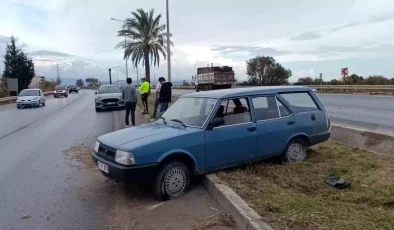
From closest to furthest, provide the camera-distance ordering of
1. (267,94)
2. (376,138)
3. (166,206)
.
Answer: (166,206) < (267,94) < (376,138)

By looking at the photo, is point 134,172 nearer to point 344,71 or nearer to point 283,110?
point 283,110

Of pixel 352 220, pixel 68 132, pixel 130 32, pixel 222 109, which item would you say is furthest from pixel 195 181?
pixel 130 32

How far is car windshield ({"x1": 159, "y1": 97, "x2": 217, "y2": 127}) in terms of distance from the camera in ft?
19.6

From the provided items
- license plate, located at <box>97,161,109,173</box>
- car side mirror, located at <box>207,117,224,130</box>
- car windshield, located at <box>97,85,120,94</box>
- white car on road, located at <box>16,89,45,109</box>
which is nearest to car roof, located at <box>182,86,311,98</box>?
car side mirror, located at <box>207,117,224,130</box>

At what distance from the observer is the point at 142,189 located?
5918 millimetres

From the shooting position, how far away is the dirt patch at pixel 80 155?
7777 mm

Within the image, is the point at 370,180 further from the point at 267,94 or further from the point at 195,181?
the point at 195,181

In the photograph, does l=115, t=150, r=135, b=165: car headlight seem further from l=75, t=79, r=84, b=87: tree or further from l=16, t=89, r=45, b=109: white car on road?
l=75, t=79, r=84, b=87: tree

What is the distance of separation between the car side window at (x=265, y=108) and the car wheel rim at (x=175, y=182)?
5.90 feet

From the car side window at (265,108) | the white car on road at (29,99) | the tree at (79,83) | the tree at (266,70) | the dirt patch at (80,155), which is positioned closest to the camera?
the car side window at (265,108)

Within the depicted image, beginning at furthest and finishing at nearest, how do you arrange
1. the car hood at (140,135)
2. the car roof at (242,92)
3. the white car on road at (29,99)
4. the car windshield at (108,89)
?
the white car on road at (29,99) → the car windshield at (108,89) → the car roof at (242,92) → the car hood at (140,135)

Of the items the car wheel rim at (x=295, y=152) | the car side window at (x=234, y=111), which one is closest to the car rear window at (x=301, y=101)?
the car wheel rim at (x=295, y=152)

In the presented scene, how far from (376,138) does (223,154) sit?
3801 mm

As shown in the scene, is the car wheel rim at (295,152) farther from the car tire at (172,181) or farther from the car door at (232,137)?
the car tire at (172,181)
